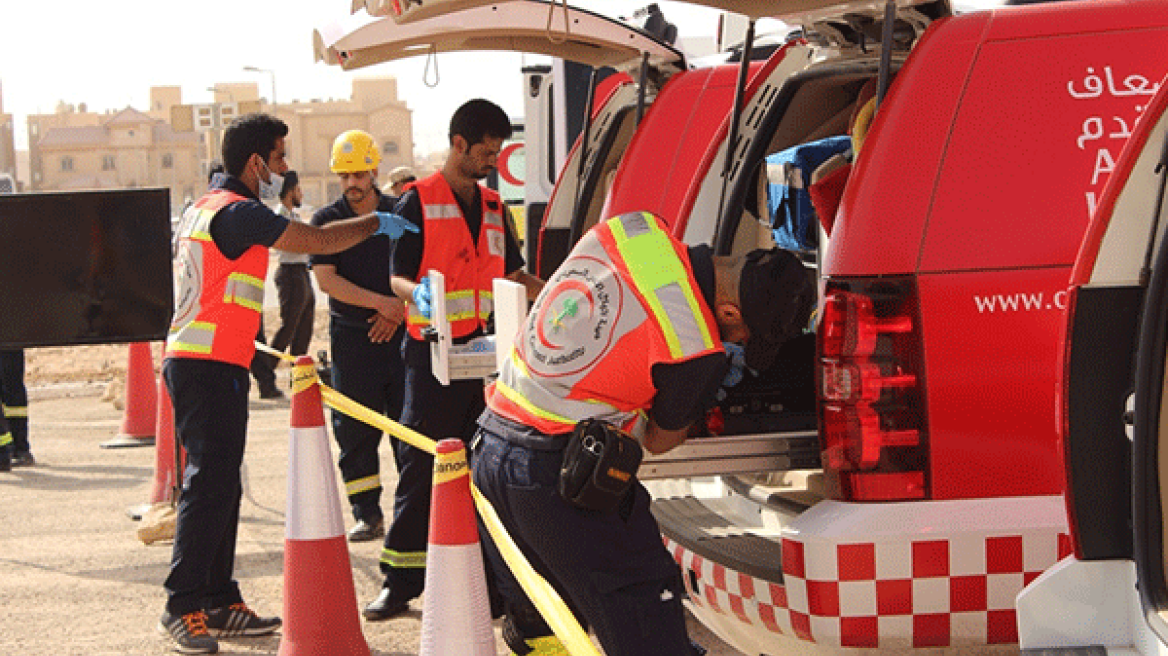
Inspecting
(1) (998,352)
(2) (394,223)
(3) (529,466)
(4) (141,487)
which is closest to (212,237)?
(2) (394,223)

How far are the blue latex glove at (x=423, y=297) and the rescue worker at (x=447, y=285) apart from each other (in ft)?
0.08

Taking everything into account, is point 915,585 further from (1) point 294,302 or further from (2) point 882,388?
(1) point 294,302

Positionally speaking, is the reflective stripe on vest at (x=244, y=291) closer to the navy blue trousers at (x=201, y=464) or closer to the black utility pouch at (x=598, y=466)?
the navy blue trousers at (x=201, y=464)

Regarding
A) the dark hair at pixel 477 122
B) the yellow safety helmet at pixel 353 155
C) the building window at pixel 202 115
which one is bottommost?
the yellow safety helmet at pixel 353 155

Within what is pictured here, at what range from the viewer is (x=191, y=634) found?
257 inches

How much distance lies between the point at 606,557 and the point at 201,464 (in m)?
2.94

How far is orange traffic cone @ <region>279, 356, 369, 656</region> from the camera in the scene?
19.2 feet

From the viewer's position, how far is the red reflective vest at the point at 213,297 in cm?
660

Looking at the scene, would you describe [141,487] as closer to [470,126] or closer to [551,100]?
[551,100]

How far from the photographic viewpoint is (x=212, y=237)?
6613 mm

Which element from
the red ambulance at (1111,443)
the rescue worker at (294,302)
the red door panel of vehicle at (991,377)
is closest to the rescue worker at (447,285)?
the red door panel of vehicle at (991,377)

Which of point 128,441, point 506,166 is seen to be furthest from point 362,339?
point 506,166

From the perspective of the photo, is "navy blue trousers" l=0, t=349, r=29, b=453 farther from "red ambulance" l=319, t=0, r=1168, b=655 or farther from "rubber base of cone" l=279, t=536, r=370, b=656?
"red ambulance" l=319, t=0, r=1168, b=655

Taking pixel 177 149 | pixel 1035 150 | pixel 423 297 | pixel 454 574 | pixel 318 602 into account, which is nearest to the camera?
pixel 1035 150
